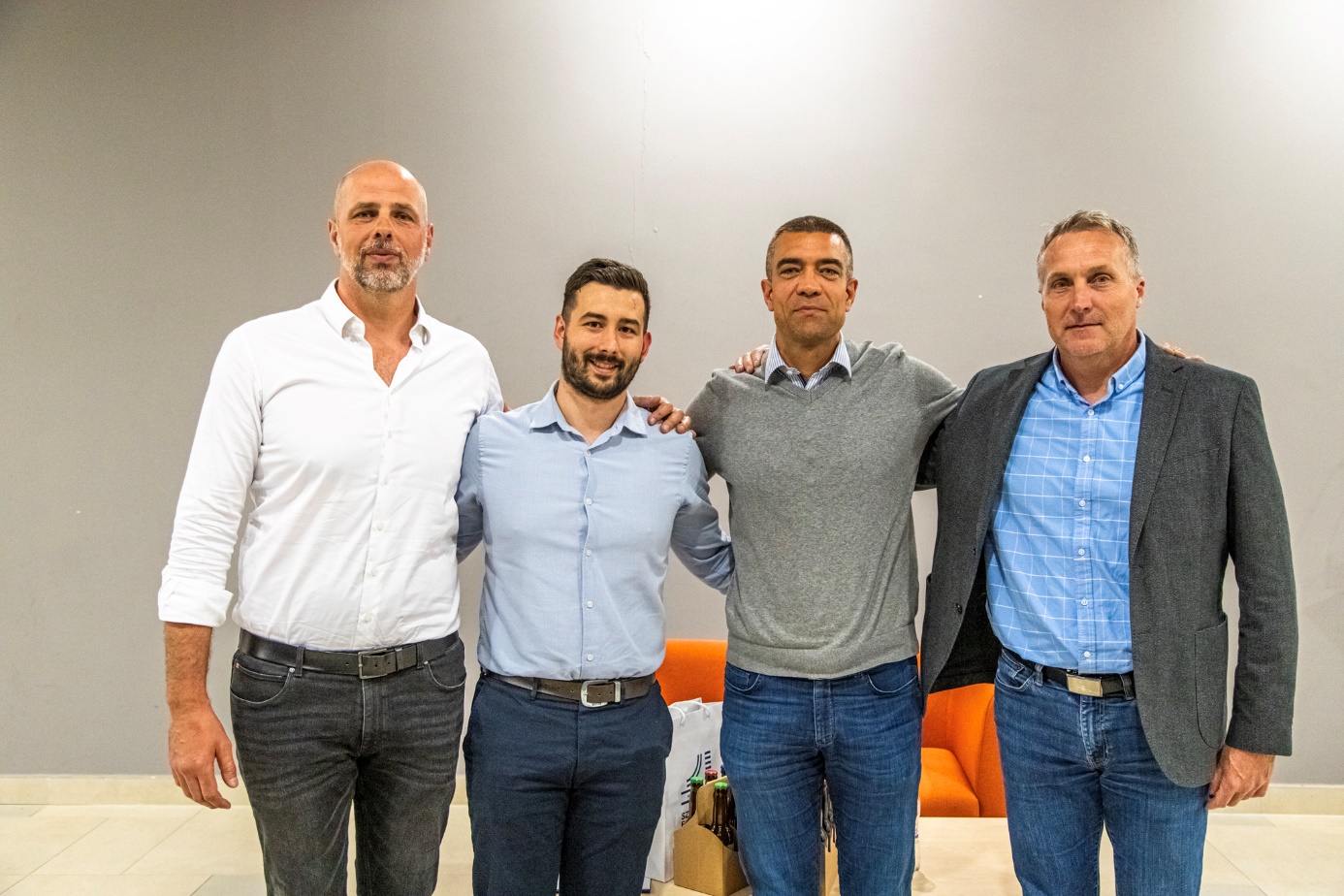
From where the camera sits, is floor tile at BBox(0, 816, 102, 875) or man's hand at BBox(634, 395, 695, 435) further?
floor tile at BBox(0, 816, 102, 875)

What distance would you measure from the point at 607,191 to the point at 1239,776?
284cm

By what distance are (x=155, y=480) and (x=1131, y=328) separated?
11.5 ft

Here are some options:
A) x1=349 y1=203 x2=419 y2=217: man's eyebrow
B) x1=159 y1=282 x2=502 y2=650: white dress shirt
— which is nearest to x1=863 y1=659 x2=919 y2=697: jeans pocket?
x1=159 y1=282 x2=502 y2=650: white dress shirt

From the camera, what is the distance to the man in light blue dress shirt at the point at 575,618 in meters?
1.84

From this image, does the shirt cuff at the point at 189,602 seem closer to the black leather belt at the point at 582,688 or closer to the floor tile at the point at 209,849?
the black leather belt at the point at 582,688

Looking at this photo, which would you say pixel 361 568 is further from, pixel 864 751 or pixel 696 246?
pixel 696 246

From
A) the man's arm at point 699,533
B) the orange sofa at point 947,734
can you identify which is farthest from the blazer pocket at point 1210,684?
A: the orange sofa at point 947,734

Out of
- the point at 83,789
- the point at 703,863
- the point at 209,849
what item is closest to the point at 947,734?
the point at 703,863

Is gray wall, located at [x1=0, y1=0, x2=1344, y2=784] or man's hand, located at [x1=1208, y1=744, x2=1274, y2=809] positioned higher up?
gray wall, located at [x1=0, y1=0, x2=1344, y2=784]

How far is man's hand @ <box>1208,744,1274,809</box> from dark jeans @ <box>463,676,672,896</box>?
42.2 inches

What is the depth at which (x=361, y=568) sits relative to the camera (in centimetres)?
185

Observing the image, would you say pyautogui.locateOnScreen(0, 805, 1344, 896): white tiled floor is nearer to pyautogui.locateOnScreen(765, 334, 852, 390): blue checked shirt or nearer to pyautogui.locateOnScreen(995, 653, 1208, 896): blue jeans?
pyautogui.locateOnScreen(995, 653, 1208, 896): blue jeans

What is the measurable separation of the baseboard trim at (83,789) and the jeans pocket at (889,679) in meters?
2.30

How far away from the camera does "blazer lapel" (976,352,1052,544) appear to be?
1.88 metres
